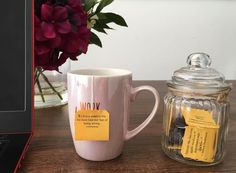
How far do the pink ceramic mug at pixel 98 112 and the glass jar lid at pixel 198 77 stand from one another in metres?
0.08

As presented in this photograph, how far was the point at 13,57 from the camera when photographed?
0.49m

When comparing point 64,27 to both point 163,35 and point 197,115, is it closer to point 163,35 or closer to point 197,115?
point 197,115

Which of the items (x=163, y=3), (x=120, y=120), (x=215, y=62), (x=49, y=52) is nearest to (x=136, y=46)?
(x=163, y=3)

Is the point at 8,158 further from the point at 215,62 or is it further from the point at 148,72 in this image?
the point at 215,62

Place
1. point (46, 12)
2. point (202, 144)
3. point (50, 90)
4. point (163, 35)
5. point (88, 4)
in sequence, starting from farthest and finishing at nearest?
point (163, 35), point (50, 90), point (88, 4), point (46, 12), point (202, 144)

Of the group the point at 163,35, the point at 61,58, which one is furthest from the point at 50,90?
the point at 163,35

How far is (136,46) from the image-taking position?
5.49ft

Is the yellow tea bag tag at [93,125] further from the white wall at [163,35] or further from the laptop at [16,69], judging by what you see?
the white wall at [163,35]

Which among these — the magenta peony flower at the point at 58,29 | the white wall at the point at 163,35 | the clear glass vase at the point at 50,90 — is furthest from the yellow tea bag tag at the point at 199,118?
the white wall at the point at 163,35

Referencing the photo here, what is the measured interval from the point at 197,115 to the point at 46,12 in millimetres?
324

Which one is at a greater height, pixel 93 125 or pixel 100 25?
pixel 100 25

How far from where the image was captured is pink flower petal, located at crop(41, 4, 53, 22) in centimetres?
54

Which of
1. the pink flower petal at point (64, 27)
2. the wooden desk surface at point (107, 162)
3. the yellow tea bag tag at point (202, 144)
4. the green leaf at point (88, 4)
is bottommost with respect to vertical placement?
the wooden desk surface at point (107, 162)

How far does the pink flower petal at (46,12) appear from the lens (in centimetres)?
54
